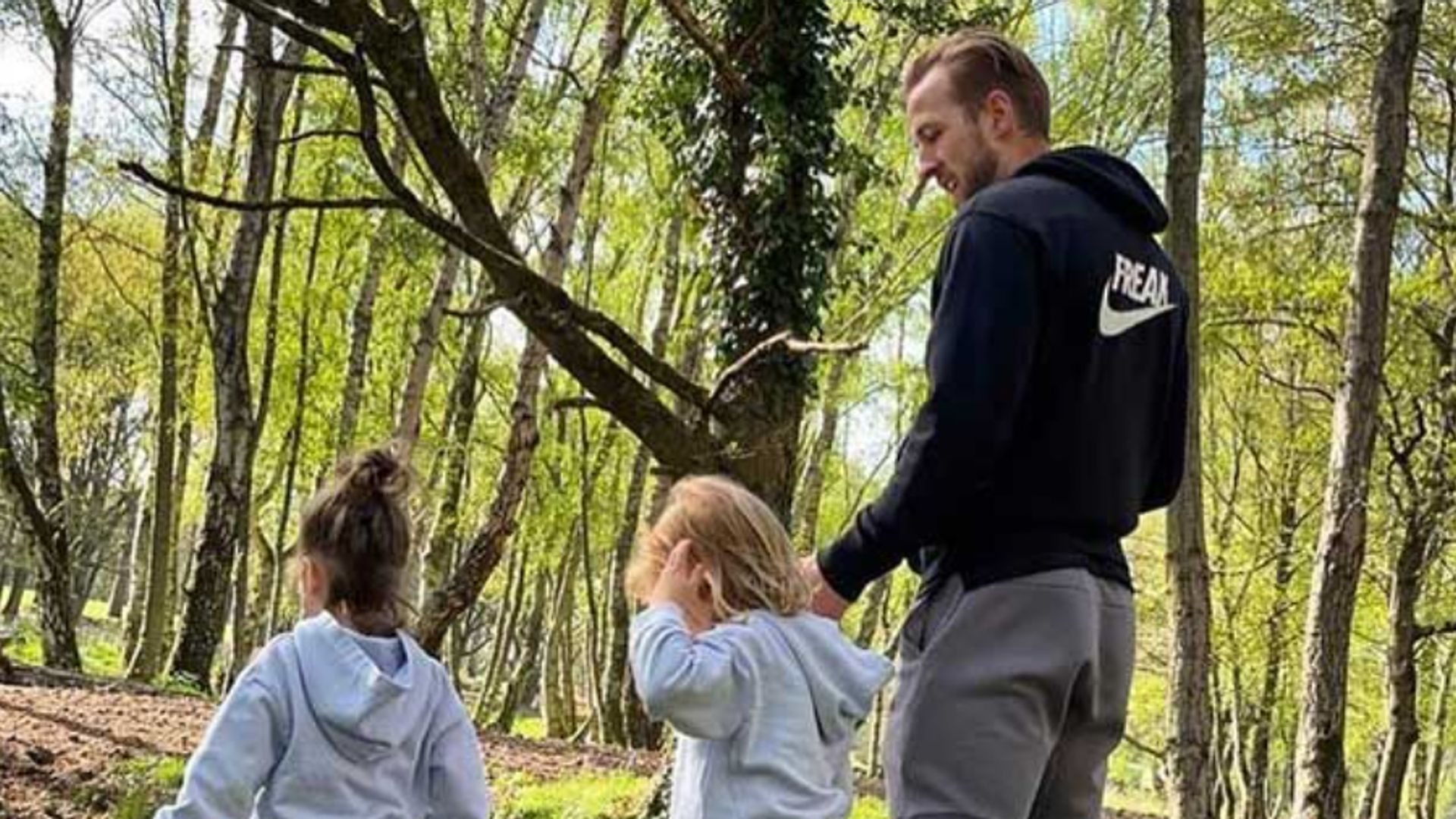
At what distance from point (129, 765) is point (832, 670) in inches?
218

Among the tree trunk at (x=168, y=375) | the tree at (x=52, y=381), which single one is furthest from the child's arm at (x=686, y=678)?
the tree trunk at (x=168, y=375)

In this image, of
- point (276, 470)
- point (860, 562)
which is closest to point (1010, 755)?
point (860, 562)

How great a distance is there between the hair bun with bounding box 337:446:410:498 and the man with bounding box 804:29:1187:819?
1122 millimetres

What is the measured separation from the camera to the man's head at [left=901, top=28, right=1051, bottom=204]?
242 centimetres

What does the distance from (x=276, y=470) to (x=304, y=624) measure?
2069cm

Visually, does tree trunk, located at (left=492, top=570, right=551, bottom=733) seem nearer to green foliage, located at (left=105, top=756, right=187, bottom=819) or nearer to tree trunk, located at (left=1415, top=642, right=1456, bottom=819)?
tree trunk, located at (left=1415, top=642, right=1456, bottom=819)

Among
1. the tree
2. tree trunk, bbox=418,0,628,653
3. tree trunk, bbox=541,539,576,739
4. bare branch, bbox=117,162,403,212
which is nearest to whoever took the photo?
bare branch, bbox=117,162,403,212

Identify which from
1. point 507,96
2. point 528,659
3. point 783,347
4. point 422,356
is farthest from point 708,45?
point 528,659

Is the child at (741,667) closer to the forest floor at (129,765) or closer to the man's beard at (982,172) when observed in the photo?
the man's beard at (982,172)

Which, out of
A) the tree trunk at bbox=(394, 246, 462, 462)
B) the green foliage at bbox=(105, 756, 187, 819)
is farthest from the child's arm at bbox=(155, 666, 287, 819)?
the tree trunk at bbox=(394, 246, 462, 462)

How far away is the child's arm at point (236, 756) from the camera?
2.79 meters

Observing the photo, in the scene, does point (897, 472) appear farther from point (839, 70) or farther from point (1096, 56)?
point (1096, 56)

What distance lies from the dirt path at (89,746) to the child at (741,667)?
487 cm

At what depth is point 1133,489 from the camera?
7.80 ft
